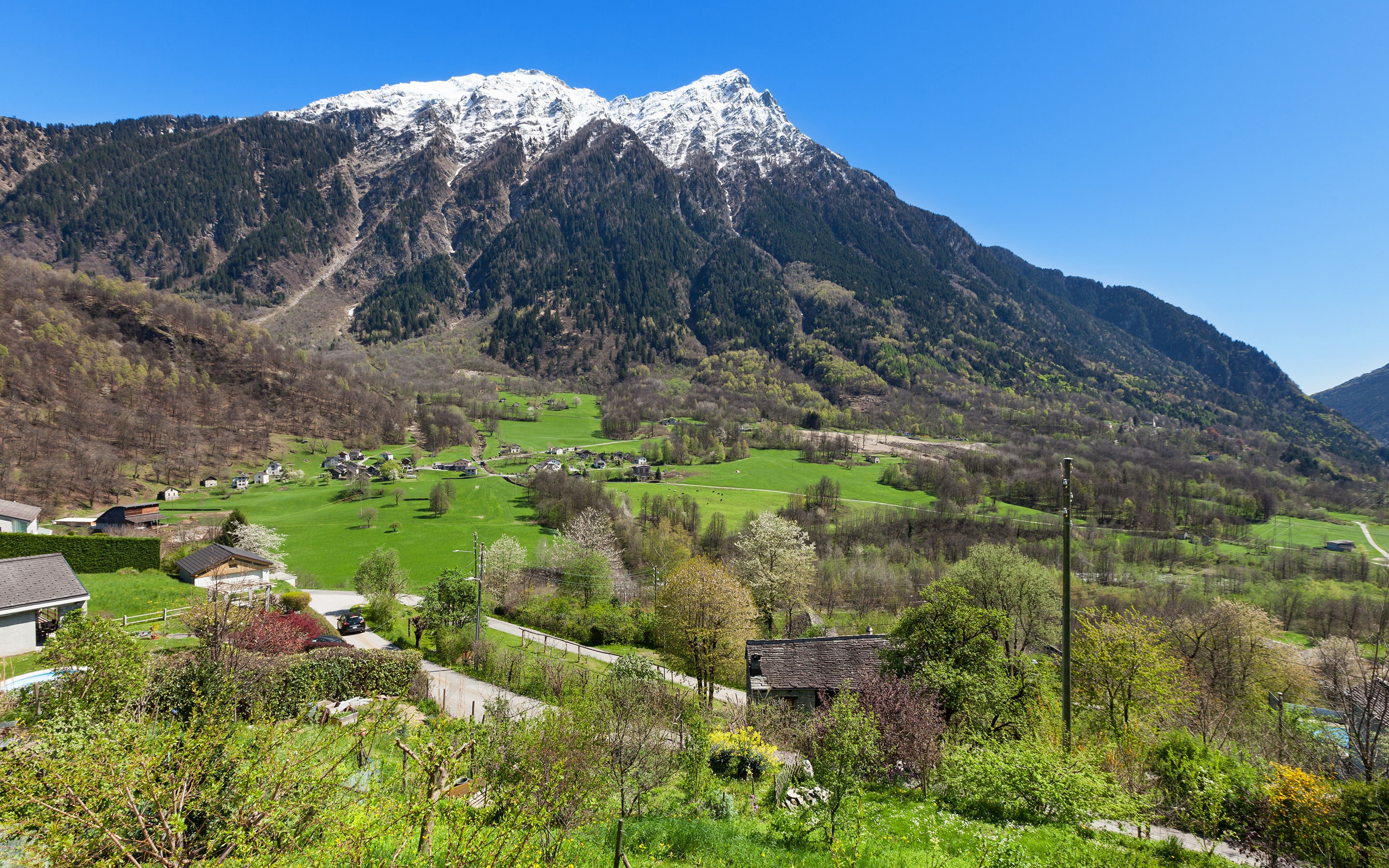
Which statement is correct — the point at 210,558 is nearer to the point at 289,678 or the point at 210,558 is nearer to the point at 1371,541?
the point at 289,678

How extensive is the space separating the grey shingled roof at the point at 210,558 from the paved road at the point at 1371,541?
136486 mm

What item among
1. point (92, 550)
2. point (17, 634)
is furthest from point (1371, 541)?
point (92, 550)

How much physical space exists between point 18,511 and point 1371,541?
564 feet

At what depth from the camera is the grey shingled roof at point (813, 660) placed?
25.7 metres

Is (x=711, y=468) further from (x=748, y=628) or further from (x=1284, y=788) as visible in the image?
(x=1284, y=788)

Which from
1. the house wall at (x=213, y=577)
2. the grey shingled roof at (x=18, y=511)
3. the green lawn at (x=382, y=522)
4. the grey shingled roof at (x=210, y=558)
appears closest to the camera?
the house wall at (x=213, y=577)

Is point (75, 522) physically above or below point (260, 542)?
above

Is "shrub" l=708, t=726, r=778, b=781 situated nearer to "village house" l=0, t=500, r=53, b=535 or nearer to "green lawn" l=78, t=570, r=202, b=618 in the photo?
"green lawn" l=78, t=570, r=202, b=618

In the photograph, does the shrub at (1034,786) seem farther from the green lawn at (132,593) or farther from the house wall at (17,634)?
the house wall at (17,634)

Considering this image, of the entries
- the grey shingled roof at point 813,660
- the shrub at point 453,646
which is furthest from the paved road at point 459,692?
the grey shingled roof at point 813,660

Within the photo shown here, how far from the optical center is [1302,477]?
142m

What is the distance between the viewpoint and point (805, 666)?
26500mm

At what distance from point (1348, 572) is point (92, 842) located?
116m

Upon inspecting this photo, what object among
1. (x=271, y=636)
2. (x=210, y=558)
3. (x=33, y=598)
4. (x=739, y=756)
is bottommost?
(x=739, y=756)
